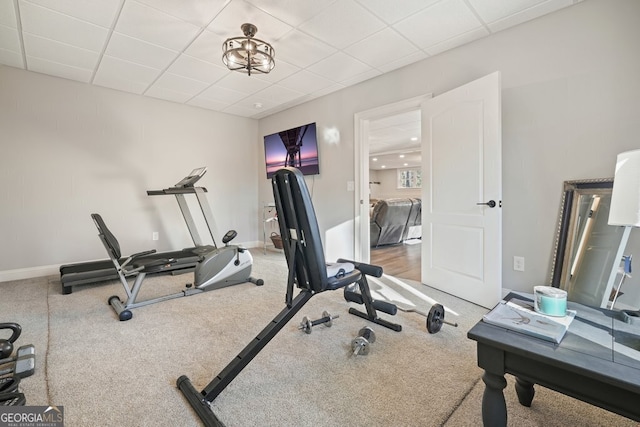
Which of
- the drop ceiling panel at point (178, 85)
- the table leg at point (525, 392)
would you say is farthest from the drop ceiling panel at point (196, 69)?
the table leg at point (525, 392)

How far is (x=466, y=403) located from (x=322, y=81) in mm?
3564

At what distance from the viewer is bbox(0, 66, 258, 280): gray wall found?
11.3ft

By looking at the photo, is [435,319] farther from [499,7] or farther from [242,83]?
[242,83]

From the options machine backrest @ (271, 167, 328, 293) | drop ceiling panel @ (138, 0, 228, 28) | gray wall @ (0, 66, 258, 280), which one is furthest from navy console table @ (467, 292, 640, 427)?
gray wall @ (0, 66, 258, 280)

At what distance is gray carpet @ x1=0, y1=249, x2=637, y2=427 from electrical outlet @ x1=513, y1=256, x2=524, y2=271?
51cm

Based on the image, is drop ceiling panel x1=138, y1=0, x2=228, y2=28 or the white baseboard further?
the white baseboard

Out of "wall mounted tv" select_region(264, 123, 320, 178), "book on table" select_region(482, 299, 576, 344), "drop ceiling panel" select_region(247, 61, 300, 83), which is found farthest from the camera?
"wall mounted tv" select_region(264, 123, 320, 178)

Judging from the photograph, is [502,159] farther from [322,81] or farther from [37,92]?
[37,92]

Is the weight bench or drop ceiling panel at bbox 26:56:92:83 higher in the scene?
drop ceiling panel at bbox 26:56:92:83

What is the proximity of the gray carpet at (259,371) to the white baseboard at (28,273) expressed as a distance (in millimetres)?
1224

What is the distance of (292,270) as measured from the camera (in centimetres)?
152

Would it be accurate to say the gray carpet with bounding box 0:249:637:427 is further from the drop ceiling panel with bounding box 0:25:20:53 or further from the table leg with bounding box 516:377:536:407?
the drop ceiling panel with bounding box 0:25:20:53

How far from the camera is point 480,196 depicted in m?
2.58

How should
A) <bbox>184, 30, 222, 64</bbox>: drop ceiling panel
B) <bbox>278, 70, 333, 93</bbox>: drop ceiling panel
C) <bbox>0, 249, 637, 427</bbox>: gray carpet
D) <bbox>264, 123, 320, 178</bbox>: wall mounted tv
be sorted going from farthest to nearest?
<bbox>264, 123, 320, 178</bbox>: wall mounted tv
<bbox>278, 70, 333, 93</bbox>: drop ceiling panel
<bbox>184, 30, 222, 64</bbox>: drop ceiling panel
<bbox>0, 249, 637, 427</bbox>: gray carpet
